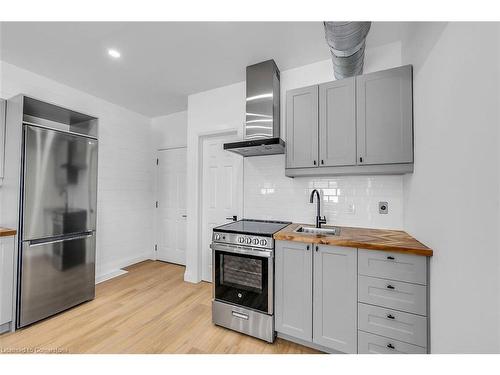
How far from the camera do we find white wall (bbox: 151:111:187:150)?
3941mm

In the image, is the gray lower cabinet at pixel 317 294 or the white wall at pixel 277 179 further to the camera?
the white wall at pixel 277 179

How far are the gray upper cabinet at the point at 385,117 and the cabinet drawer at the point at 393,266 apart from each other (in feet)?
2.64

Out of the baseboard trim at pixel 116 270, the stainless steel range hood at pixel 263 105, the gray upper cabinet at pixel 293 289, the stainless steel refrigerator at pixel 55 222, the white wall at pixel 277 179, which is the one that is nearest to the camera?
the gray upper cabinet at pixel 293 289

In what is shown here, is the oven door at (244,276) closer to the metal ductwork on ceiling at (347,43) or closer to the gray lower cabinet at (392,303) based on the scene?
the gray lower cabinet at (392,303)

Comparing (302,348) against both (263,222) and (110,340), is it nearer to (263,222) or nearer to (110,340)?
(263,222)

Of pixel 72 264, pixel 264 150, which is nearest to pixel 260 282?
pixel 264 150

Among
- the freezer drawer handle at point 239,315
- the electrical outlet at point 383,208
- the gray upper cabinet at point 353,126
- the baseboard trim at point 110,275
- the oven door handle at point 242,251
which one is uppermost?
the gray upper cabinet at point 353,126

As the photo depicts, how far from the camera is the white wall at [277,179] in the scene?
85.9 inches

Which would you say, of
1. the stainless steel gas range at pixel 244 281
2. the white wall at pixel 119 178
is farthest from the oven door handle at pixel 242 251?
the white wall at pixel 119 178

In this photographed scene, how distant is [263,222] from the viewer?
2.63 meters

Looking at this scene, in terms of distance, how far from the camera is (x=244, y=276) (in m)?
2.02

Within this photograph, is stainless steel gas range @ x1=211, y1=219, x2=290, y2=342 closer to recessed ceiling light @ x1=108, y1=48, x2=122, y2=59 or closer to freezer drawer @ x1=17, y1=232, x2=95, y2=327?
freezer drawer @ x1=17, y1=232, x2=95, y2=327

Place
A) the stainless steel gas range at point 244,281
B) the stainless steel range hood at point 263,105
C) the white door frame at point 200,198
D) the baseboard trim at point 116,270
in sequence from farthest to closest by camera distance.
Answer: the baseboard trim at point 116,270 → the white door frame at point 200,198 → the stainless steel range hood at point 263,105 → the stainless steel gas range at point 244,281

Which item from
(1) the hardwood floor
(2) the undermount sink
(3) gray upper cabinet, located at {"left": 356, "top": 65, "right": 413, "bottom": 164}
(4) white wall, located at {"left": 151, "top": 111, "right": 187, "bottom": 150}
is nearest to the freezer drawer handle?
(1) the hardwood floor
